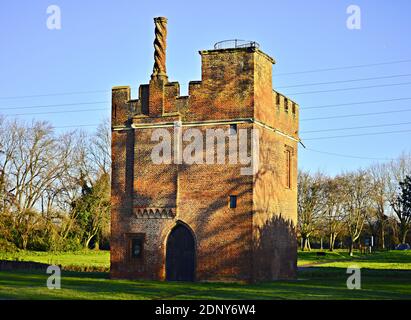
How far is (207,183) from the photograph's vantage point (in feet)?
102

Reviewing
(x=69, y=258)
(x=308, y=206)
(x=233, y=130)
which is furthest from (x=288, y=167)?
(x=308, y=206)

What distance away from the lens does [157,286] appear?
28.2m

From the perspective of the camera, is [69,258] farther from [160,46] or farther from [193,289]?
[193,289]

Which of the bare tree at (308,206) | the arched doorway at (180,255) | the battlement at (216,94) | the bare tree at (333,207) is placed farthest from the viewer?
the bare tree at (333,207)

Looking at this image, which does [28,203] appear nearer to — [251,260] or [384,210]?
[251,260]

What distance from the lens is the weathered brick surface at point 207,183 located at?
100 ft

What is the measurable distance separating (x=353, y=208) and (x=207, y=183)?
52317 mm

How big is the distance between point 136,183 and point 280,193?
7458 mm

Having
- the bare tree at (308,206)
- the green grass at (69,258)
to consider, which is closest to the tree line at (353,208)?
the bare tree at (308,206)

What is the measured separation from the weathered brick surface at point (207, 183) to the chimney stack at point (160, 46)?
0.70m

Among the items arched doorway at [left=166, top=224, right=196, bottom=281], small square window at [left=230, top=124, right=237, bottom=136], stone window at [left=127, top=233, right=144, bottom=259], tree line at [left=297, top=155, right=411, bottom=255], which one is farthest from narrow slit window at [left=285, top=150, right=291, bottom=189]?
tree line at [left=297, top=155, right=411, bottom=255]

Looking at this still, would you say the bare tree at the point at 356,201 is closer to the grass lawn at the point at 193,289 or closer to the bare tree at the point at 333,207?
the bare tree at the point at 333,207

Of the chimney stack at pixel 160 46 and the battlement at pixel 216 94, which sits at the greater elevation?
the chimney stack at pixel 160 46
